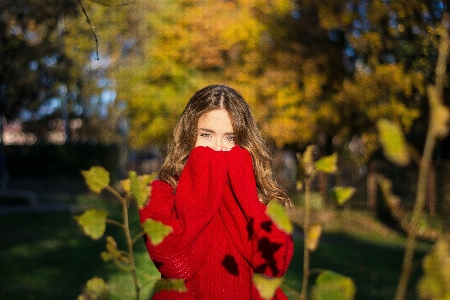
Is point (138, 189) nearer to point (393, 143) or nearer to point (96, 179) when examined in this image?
point (96, 179)

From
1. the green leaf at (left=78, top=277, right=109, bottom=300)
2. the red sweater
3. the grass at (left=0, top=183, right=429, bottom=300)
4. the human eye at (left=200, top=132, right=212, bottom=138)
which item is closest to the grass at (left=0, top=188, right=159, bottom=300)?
the grass at (left=0, top=183, right=429, bottom=300)

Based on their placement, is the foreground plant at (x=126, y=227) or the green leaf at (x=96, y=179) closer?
the foreground plant at (x=126, y=227)

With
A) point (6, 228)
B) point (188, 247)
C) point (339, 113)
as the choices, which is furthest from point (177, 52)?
point (188, 247)

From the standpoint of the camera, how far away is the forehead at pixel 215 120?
2410 mm

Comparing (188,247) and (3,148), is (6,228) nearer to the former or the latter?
(188,247)

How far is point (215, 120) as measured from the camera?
7.96 feet

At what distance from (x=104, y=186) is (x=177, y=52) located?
55.7 feet

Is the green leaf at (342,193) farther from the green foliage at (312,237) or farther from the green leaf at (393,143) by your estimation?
the green leaf at (393,143)

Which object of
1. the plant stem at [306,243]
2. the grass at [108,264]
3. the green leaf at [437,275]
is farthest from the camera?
the grass at [108,264]

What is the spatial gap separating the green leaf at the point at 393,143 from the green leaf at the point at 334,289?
0.72ft

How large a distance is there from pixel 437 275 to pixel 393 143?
0.59ft

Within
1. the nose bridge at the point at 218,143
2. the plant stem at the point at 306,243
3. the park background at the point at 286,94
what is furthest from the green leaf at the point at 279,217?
the park background at the point at 286,94

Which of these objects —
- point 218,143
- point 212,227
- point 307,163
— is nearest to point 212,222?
point 212,227

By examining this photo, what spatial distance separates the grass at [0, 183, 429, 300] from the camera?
20.6ft
